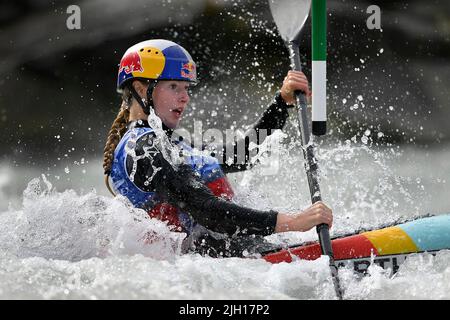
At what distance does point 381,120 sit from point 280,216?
17.1 ft

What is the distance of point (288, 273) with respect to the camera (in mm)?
2928

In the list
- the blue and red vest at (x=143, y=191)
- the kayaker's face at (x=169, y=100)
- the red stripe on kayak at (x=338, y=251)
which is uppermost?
the kayaker's face at (x=169, y=100)

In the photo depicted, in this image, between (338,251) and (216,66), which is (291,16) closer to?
(338,251)

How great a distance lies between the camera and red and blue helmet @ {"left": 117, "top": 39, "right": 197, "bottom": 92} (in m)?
3.59

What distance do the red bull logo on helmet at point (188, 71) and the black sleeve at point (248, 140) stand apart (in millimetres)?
611

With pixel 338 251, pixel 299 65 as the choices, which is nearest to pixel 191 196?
pixel 338 251

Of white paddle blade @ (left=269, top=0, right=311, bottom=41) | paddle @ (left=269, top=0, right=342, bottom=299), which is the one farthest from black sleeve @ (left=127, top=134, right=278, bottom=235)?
white paddle blade @ (left=269, top=0, right=311, bottom=41)

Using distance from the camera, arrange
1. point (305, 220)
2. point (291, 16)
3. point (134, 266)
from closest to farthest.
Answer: point (134, 266) < point (305, 220) < point (291, 16)

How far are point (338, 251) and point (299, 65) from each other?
1.08 metres

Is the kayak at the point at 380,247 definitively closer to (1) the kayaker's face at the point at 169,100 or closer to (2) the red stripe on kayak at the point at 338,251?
(2) the red stripe on kayak at the point at 338,251

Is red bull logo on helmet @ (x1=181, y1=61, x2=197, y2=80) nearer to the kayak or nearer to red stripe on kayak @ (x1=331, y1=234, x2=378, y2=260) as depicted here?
the kayak

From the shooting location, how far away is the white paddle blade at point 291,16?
3980 millimetres

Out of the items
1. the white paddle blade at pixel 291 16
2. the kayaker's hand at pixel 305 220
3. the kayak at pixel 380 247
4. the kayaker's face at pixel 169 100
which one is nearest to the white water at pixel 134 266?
the kayak at pixel 380 247

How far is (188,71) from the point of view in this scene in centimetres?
367
